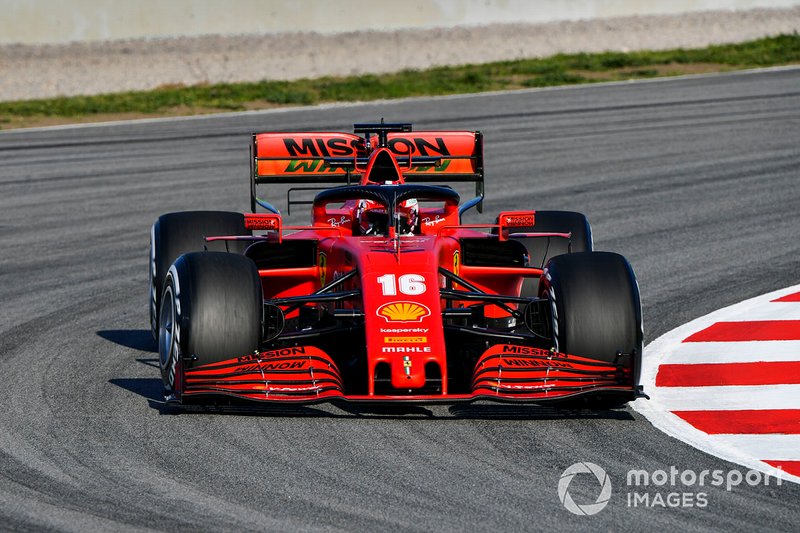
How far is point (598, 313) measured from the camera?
26.9 feet

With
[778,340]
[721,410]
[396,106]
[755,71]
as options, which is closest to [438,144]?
[778,340]

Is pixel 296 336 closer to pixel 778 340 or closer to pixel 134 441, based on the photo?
pixel 134 441

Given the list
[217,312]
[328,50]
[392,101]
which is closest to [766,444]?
[217,312]

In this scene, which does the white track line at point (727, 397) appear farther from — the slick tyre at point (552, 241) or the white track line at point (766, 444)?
the slick tyre at point (552, 241)

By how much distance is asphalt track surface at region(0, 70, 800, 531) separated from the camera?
6496 mm

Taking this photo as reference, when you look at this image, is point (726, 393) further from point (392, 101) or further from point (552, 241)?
point (392, 101)

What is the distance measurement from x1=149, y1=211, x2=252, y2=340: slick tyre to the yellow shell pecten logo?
219 centimetres

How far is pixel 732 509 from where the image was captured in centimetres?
638

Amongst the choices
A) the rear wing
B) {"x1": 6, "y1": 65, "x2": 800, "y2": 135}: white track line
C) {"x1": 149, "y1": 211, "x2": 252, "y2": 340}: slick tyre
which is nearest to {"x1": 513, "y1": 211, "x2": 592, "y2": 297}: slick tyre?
the rear wing

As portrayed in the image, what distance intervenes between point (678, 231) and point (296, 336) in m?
7.47

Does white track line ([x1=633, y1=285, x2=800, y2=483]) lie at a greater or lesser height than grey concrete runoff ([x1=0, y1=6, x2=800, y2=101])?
lesser
